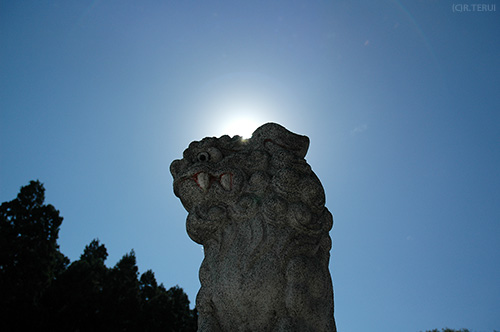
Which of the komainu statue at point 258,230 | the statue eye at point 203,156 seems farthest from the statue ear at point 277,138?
the statue eye at point 203,156

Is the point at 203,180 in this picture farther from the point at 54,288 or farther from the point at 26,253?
Answer: the point at 54,288

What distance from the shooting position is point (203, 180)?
3113 mm

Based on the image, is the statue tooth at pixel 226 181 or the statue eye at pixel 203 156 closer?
the statue tooth at pixel 226 181

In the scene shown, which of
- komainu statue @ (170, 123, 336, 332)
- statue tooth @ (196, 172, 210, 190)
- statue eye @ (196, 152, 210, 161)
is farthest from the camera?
statue eye @ (196, 152, 210, 161)

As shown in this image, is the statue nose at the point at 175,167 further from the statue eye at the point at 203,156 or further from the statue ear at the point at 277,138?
the statue ear at the point at 277,138

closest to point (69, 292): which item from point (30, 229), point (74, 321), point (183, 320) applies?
point (74, 321)

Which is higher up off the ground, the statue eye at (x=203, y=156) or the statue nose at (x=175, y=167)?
the statue eye at (x=203, y=156)

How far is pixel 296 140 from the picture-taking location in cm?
342

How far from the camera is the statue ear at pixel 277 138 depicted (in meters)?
3.33

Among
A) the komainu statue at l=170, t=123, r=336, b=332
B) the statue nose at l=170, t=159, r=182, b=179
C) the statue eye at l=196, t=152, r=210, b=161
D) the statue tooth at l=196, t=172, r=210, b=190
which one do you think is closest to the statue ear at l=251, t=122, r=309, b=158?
the komainu statue at l=170, t=123, r=336, b=332

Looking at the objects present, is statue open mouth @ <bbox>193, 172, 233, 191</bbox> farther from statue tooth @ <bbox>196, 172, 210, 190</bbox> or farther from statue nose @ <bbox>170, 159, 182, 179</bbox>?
statue nose @ <bbox>170, 159, 182, 179</bbox>

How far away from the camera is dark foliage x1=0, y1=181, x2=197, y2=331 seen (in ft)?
31.2

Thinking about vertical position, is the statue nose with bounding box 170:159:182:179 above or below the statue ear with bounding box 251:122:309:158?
below

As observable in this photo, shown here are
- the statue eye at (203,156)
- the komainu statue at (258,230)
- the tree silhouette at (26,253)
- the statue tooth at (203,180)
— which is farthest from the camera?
the tree silhouette at (26,253)
